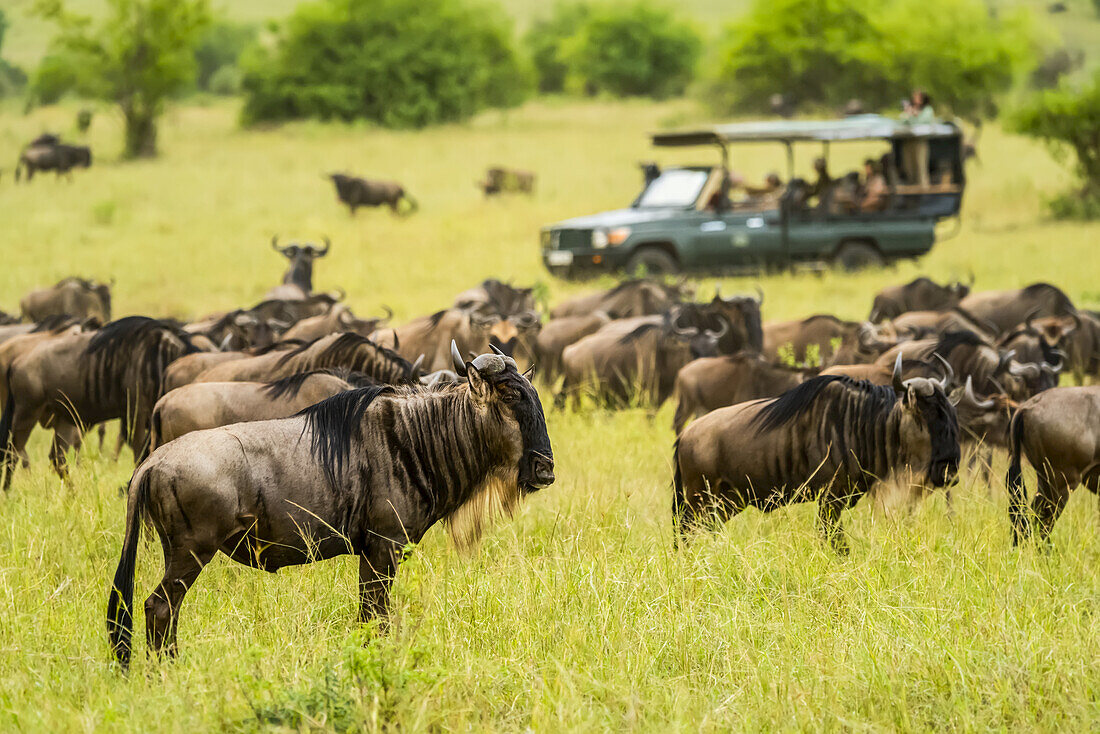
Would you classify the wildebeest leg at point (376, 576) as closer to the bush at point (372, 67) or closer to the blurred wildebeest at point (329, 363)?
the blurred wildebeest at point (329, 363)

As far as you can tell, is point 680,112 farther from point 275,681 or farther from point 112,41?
point 275,681

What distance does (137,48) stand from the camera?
33594 mm

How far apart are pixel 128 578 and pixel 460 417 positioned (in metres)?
1.24

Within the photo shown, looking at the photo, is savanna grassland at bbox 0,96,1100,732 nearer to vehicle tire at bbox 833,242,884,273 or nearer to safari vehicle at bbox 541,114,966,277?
safari vehicle at bbox 541,114,966,277

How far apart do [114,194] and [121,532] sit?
69.2 feet

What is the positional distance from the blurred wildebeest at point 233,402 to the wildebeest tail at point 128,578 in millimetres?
1503

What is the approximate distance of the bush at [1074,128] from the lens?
2183 centimetres

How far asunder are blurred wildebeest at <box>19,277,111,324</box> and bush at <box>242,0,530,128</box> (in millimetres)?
29888

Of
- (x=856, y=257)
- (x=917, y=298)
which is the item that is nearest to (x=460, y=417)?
(x=917, y=298)

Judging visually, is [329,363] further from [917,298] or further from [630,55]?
[630,55]

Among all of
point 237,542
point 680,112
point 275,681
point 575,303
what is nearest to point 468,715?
point 275,681

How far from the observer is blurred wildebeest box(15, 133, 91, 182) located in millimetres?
26828

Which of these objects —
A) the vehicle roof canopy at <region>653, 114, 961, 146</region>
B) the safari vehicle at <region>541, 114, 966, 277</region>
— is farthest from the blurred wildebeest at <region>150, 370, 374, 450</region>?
the vehicle roof canopy at <region>653, 114, 961, 146</region>

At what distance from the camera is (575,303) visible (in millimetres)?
11820
